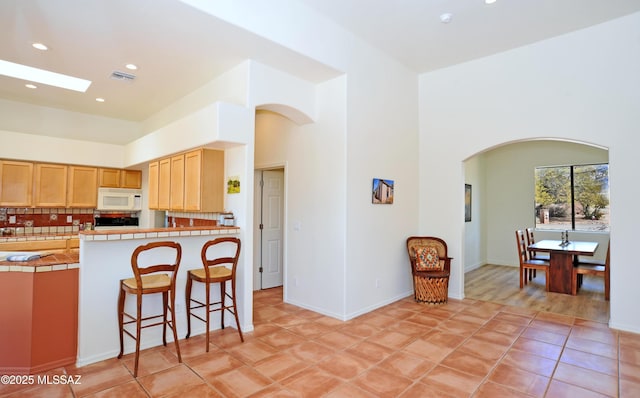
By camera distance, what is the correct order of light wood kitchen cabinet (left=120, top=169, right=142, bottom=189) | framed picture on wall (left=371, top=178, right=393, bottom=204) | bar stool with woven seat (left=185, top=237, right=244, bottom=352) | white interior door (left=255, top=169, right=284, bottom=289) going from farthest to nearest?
light wood kitchen cabinet (left=120, top=169, right=142, bottom=189)
white interior door (left=255, top=169, right=284, bottom=289)
framed picture on wall (left=371, top=178, right=393, bottom=204)
bar stool with woven seat (left=185, top=237, right=244, bottom=352)

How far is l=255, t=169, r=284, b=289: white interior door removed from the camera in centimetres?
584

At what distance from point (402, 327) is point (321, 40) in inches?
138

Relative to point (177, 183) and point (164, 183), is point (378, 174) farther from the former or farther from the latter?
point (164, 183)

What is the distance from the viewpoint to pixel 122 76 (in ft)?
15.2

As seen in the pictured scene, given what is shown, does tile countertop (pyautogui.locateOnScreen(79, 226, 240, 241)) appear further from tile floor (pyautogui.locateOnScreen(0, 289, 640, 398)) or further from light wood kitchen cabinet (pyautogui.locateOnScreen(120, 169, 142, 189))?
light wood kitchen cabinet (pyautogui.locateOnScreen(120, 169, 142, 189))

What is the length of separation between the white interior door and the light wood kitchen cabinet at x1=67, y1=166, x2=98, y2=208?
3.07m

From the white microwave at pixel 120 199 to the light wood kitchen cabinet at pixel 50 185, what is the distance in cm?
56

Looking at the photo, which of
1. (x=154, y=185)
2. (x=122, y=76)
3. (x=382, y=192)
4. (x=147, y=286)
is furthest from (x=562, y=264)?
(x=122, y=76)

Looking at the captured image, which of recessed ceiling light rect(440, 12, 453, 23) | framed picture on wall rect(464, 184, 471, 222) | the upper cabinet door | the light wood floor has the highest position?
recessed ceiling light rect(440, 12, 453, 23)

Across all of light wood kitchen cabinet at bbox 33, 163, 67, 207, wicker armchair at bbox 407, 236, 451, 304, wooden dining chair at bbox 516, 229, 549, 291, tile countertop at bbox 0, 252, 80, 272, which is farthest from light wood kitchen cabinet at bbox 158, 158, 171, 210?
wooden dining chair at bbox 516, 229, 549, 291

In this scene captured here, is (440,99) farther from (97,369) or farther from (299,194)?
(97,369)

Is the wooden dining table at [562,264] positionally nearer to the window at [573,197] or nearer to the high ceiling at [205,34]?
the window at [573,197]

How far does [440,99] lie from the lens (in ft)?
18.1

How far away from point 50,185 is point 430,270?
6294mm
